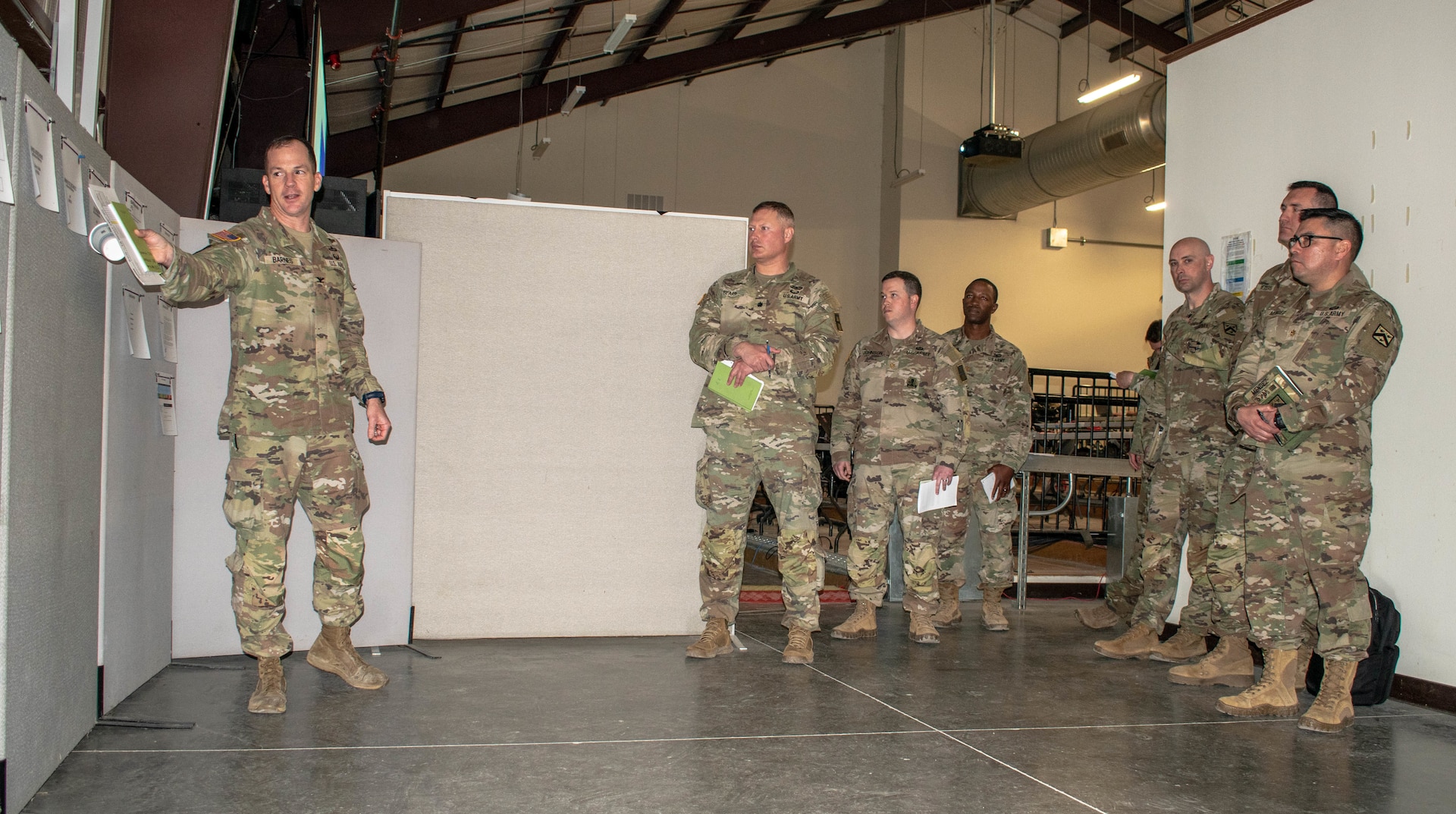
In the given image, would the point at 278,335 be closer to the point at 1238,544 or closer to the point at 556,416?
the point at 556,416

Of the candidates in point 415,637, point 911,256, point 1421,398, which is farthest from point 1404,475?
point 911,256

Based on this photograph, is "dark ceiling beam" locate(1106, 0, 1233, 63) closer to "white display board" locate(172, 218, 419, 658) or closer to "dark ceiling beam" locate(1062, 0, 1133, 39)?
"dark ceiling beam" locate(1062, 0, 1133, 39)

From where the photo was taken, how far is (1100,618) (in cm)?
477

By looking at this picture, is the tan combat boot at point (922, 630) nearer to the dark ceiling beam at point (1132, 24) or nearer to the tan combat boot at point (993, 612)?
the tan combat boot at point (993, 612)

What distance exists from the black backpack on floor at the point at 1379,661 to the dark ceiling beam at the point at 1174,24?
938cm

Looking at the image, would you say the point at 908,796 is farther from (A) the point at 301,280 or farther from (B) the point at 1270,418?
(A) the point at 301,280

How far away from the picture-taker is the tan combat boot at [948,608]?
473 centimetres

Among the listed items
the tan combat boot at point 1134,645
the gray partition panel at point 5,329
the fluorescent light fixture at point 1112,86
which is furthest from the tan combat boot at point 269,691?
the fluorescent light fixture at point 1112,86

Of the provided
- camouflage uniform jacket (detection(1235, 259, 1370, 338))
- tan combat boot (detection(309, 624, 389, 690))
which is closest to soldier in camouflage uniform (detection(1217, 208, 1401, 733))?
camouflage uniform jacket (detection(1235, 259, 1370, 338))

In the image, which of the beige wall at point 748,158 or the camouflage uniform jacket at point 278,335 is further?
the beige wall at point 748,158

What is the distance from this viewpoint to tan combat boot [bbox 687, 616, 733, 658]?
145 inches

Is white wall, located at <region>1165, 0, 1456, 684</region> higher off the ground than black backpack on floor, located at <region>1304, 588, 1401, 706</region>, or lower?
higher

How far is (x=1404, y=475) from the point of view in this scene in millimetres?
3484

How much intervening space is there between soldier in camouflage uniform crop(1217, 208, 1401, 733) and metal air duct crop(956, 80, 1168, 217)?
20.3 ft
